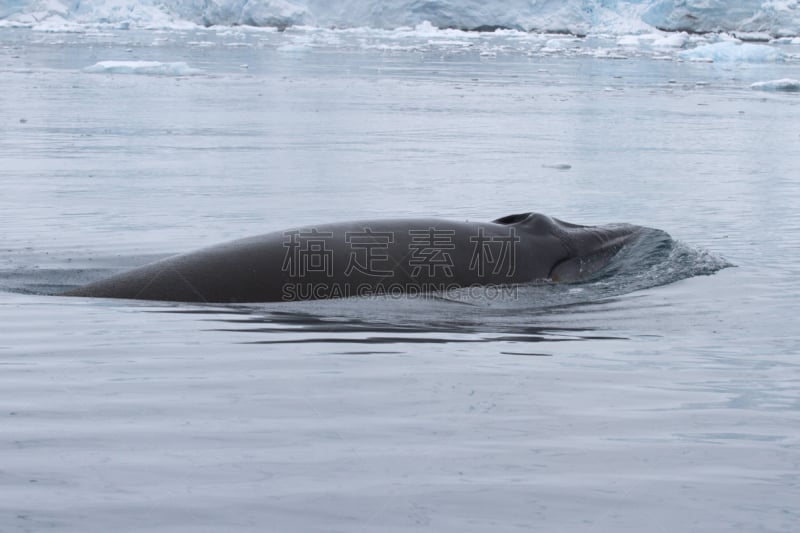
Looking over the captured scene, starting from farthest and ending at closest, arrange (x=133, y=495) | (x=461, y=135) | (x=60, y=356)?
(x=461, y=135) < (x=60, y=356) < (x=133, y=495)

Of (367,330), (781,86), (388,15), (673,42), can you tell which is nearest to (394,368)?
(367,330)

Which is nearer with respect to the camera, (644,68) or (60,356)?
(60,356)

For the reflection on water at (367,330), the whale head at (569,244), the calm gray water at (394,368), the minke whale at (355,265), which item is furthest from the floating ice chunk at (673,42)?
the reflection on water at (367,330)

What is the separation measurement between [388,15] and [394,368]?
8016 cm

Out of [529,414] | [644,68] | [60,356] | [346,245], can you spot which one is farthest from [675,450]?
[644,68]

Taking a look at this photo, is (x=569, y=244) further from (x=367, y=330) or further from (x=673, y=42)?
(x=673, y=42)

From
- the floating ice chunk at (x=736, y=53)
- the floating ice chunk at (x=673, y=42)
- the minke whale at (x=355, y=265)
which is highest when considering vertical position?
the floating ice chunk at (x=673, y=42)

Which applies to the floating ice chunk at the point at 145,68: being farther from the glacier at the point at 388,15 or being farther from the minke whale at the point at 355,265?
the glacier at the point at 388,15

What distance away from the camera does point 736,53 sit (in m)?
51.9

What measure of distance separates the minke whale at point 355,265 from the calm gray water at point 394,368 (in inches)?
10.4

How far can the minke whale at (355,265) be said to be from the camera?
716 centimetres

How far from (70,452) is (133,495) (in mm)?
533

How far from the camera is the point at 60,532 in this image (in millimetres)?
3133

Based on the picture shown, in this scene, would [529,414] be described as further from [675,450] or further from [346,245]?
[346,245]
